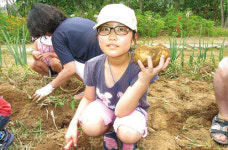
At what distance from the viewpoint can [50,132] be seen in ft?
5.40

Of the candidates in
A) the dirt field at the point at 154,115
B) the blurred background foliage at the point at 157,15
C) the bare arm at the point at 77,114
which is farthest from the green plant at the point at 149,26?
the bare arm at the point at 77,114

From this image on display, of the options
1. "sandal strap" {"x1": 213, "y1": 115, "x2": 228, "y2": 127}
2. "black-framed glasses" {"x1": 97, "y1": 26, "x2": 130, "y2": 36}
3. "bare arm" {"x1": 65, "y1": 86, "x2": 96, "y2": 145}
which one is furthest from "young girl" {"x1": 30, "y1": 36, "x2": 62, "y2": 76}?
"sandal strap" {"x1": 213, "y1": 115, "x2": 228, "y2": 127}

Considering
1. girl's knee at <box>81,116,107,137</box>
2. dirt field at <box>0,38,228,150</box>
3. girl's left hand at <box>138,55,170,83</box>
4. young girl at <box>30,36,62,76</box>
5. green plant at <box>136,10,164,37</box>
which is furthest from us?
green plant at <box>136,10,164,37</box>

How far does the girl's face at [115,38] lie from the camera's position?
3.71 ft

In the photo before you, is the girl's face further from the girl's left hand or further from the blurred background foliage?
the blurred background foliage

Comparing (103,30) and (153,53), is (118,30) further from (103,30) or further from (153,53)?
(153,53)

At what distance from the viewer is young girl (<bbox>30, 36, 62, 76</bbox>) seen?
2.40 m

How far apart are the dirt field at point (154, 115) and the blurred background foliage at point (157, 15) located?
10.3 feet

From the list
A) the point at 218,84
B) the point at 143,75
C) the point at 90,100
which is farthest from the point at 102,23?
the point at 218,84

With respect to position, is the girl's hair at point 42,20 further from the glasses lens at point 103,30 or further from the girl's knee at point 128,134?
the girl's knee at point 128,134

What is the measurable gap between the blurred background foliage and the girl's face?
412 cm

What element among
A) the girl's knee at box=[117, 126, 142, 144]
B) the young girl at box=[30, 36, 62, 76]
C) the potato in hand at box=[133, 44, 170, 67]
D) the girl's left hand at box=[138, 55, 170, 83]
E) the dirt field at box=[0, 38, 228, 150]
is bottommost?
the dirt field at box=[0, 38, 228, 150]

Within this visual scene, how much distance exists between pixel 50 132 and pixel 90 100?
0.45m

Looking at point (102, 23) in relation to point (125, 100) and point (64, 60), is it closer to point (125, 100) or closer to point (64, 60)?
point (125, 100)
